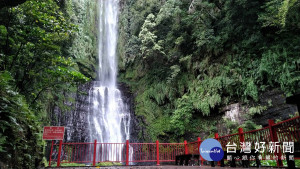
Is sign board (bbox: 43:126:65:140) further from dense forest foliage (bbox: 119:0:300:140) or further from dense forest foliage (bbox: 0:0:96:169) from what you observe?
dense forest foliage (bbox: 119:0:300:140)

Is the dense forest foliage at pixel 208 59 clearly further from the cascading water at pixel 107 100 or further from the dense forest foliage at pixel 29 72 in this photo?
the dense forest foliage at pixel 29 72

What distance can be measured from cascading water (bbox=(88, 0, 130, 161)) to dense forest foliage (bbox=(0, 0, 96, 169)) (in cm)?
310

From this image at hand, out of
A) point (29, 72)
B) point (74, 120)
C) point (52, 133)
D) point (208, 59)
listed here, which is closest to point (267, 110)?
point (208, 59)

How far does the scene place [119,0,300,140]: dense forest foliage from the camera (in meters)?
10.8

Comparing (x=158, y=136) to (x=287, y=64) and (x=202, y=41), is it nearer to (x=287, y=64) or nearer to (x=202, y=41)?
(x=202, y=41)

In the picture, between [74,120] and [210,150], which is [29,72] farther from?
[74,120]

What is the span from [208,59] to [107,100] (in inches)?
386

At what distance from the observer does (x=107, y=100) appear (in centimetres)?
1822

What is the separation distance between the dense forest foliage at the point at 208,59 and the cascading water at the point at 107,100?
6.17 ft

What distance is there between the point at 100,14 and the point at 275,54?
23142 millimetres

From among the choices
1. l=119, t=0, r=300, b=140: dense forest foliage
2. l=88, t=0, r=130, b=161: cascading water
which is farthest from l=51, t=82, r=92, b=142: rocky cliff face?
l=119, t=0, r=300, b=140: dense forest foliage

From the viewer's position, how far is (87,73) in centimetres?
2125

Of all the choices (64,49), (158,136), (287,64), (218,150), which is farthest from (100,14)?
(218,150)

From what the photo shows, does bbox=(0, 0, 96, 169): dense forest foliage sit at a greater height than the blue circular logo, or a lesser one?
greater
